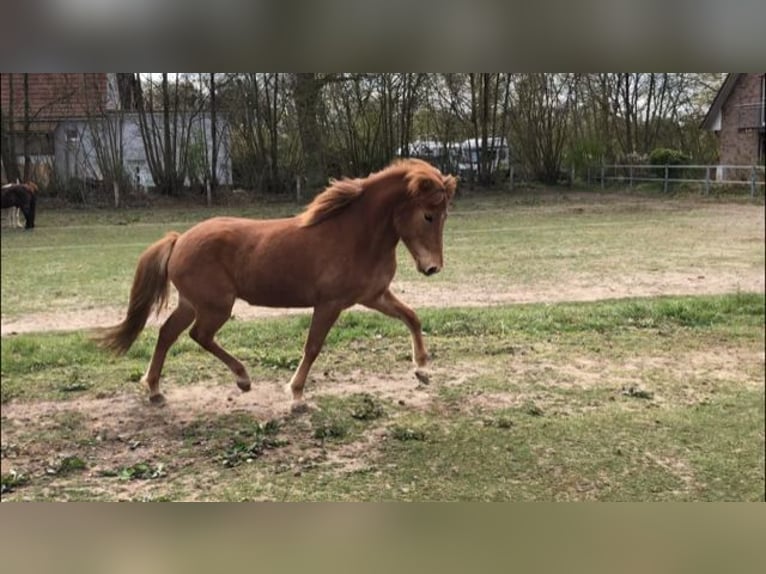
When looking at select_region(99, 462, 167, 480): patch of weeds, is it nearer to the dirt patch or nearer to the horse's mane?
the dirt patch

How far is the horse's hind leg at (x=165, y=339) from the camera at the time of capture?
180 centimetres

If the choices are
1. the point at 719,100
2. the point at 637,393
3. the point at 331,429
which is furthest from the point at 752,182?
the point at 331,429

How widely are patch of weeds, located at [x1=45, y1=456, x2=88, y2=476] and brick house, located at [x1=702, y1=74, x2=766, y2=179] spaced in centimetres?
197

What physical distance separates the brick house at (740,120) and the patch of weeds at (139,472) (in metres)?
1.75

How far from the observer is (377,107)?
1.59 meters

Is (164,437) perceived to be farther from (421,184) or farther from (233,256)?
(421,184)

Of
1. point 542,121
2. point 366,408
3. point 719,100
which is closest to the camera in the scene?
point 719,100

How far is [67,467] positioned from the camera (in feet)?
6.22

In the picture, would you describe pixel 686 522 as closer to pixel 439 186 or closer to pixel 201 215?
pixel 439 186

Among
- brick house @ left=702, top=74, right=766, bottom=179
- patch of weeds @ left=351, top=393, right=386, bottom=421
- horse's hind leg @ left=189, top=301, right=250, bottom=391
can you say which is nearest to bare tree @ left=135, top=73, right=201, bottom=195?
horse's hind leg @ left=189, top=301, right=250, bottom=391

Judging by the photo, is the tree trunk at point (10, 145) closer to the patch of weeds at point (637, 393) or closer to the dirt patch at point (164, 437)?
the dirt patch at point (164, 437)

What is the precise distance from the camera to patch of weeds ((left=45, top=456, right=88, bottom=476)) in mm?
1883

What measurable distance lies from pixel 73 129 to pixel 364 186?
2.81 ft
